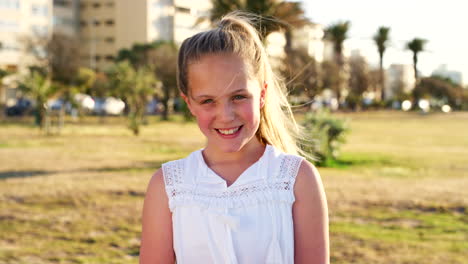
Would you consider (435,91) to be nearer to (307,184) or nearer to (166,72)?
(166,72)

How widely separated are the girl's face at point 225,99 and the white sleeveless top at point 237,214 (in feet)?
0.41

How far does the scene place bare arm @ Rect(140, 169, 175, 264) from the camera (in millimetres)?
1935

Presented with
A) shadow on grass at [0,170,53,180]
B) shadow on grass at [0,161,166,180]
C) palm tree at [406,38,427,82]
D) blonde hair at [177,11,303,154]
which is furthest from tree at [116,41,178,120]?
blonde hair at [177,11,303,154]

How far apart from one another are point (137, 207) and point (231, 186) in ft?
20.7

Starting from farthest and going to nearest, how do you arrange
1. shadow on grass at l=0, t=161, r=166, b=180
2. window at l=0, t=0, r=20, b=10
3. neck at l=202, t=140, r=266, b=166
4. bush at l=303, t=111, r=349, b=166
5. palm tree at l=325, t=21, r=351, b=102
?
window at l=0, t=0, r=20, b=10 < palm tree at l=325, t=21, r=351, b=102 < bush at l=303, t=111, r=349, b=166 < shadow on grass at l=0, t=161, r=166, b=180 < neck at l=202, t=140, r=266, b=166

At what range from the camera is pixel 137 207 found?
26.3ft

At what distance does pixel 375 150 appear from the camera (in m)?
18.4

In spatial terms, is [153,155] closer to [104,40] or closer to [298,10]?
[298,10]

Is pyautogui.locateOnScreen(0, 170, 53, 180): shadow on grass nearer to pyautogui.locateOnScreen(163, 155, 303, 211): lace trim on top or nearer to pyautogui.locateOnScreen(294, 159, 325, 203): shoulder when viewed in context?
pyautogui.locateOnScreen(163, 155, 303, 211): lace trim on top

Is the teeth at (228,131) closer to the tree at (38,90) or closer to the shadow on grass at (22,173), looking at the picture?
the shadow on grass at (22,173)

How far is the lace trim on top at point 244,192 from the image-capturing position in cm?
188

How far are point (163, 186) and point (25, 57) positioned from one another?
64.1 meters

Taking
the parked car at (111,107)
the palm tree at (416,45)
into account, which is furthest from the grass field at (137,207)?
the palm tree at (416,45)

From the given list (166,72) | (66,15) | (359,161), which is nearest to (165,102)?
(166,72)
